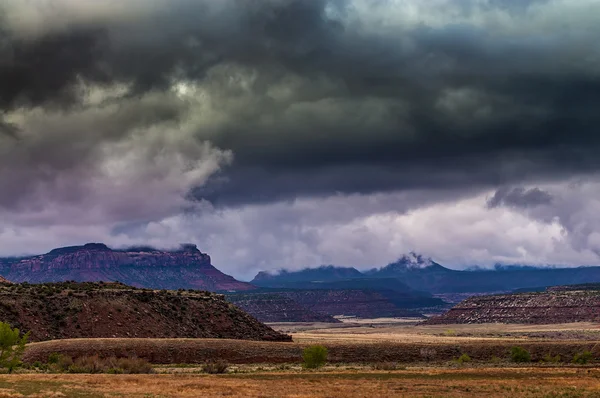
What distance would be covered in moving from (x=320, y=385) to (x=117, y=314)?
259ft

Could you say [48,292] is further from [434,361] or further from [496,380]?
[496,380]

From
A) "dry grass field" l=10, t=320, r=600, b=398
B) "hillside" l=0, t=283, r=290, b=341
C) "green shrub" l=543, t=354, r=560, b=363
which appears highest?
"hillside" l=0, t=283, r=290, b=341

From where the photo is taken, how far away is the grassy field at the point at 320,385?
67.2 m

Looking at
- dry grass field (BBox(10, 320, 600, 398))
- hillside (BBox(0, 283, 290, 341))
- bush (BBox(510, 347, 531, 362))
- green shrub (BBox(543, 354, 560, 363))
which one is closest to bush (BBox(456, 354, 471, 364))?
dry grass field (BBox(10, 320, 600, 398))

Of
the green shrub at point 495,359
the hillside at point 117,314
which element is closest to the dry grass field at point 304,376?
the green shrub at point 495,359

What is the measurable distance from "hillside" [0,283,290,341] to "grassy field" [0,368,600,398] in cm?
5632

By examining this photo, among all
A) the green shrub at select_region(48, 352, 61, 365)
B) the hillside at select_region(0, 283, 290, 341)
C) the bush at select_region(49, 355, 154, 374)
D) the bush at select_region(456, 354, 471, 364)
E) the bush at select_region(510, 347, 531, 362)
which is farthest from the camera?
the hillside at select_region(0, 283, 290, 341)

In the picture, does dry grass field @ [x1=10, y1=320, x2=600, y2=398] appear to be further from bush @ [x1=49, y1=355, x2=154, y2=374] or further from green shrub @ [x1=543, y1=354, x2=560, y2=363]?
bush @ [x1=49, y1=355, x2=154, y2=374]

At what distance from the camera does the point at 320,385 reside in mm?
77125

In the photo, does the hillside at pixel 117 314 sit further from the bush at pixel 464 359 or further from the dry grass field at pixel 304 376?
the bush at pixel 464 359

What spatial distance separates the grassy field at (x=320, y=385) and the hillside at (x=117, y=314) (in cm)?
5632

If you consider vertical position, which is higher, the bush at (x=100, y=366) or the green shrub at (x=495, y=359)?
the bush at (x=100, y=366)

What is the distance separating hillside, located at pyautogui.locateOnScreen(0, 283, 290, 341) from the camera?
457 feet

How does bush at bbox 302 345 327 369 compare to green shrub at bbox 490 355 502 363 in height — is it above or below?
above
